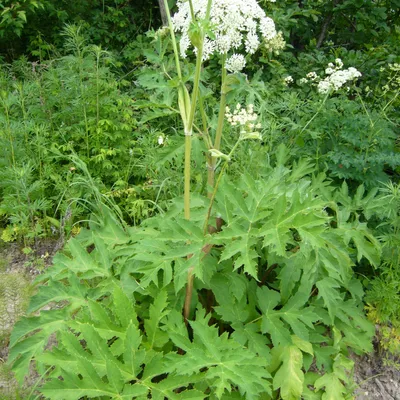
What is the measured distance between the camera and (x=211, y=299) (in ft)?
7.91

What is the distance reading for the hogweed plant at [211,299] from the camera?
5.67ft

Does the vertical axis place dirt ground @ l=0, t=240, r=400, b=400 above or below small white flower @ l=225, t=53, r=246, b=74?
below

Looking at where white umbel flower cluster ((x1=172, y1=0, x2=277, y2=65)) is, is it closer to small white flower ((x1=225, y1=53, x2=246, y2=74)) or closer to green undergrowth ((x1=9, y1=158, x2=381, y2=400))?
small white flower ((x1=225, y1=53, x2=246, y2=74))

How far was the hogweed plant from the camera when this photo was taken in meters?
1.73

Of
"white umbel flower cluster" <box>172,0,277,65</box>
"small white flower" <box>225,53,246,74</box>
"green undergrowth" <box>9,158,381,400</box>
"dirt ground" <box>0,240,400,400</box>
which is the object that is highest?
"white umbel flower cluster" <box>172,0,277,65</box>

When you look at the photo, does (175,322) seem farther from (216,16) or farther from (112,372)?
(216,16)

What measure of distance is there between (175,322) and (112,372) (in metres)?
0.50

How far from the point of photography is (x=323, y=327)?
238 cm

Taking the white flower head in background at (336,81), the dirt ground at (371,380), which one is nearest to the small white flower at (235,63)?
the white flower head in background at (336,81)

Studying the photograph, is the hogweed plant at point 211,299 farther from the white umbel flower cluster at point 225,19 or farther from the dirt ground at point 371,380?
the dirt ground at point 371,380

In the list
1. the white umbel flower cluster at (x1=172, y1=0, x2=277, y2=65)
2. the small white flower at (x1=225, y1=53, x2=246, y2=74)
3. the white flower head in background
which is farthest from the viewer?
the white flower head in background

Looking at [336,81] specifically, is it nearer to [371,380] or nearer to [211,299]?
[211,299]

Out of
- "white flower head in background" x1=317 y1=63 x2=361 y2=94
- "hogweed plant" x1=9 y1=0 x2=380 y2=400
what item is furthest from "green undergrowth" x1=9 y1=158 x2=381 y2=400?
"white flower head in background" x1=317 y1=63 x2=361 y2=94

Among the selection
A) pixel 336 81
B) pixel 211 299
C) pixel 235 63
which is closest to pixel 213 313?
pixel 211 299
